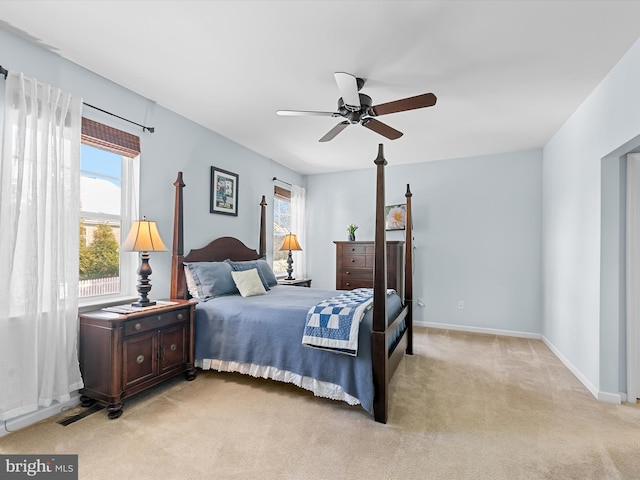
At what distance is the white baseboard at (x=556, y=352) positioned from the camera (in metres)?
2.69

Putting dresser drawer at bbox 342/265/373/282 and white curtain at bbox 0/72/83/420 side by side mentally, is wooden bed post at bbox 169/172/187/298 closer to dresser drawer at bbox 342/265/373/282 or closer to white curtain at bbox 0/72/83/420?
white curtain at bbox 0/72/83/420

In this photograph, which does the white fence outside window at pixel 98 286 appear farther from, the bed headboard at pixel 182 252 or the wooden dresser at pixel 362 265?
the wooden dresser at pixel 362 265

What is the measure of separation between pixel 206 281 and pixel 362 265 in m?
2.52

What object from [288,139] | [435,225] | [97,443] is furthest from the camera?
[435,225]

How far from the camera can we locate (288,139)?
4.23 metres

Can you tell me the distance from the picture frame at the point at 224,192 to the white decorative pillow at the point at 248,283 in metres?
0.94

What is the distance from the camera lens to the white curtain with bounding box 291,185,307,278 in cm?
587

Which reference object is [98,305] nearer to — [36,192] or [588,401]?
[36,192]

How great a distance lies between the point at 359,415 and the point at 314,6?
2.74 meters

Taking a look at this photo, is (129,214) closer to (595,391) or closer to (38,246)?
(38,246)

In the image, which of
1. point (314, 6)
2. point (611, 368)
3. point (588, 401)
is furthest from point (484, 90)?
point (588, 401)

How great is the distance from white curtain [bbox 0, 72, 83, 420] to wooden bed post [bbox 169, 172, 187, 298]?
0.97 metres

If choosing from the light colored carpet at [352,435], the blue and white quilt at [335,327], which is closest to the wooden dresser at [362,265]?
the light colored carpet at [352,435]

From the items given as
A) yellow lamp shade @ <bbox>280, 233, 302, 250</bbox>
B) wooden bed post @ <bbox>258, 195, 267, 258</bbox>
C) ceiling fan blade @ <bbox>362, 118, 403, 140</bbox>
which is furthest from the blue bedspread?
yellow lamp shade @ <bbox>280, 233, 302, 250</bbox>
